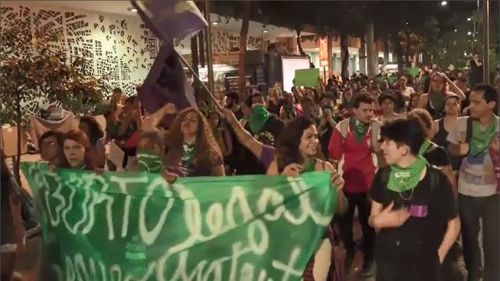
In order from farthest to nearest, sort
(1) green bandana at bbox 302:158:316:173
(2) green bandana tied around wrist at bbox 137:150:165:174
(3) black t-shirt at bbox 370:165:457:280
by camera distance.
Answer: (2) green bandana tied around wrist at bbox 137:150:165:174 → (1) green bandana at bbox 302:158:316:173 → (3) black t-shirt at bbox 370:165:457:280

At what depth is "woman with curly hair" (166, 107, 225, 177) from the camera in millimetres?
3961

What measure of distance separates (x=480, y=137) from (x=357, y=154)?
3.40ft

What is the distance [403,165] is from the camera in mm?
3117

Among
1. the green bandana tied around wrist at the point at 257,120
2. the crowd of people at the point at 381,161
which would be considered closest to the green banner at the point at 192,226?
the crowd of people at the point at 381,161

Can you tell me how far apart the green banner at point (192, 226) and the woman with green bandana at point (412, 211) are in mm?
304

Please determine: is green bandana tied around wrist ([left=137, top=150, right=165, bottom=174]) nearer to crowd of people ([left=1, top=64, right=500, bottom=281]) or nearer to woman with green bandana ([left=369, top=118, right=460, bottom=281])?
crowd of people ([left=1, top=64, right=500, bottom=281])

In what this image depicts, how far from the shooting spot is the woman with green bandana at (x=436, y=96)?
19.2ft

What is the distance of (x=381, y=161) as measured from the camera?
462 centimetres

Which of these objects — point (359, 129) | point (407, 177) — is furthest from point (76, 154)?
point (359, 129)

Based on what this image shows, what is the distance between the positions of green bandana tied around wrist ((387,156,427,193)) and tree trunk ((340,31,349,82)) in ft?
21.3

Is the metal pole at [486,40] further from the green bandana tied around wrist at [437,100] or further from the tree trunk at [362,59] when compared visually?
the tree trunk at [362,59]

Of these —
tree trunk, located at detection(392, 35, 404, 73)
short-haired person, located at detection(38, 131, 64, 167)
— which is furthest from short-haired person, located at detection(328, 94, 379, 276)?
tree trunk, located at detection(392, 35, 404, 73)

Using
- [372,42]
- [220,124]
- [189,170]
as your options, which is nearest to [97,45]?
[372,42]

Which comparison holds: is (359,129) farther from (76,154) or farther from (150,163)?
(76,154)
